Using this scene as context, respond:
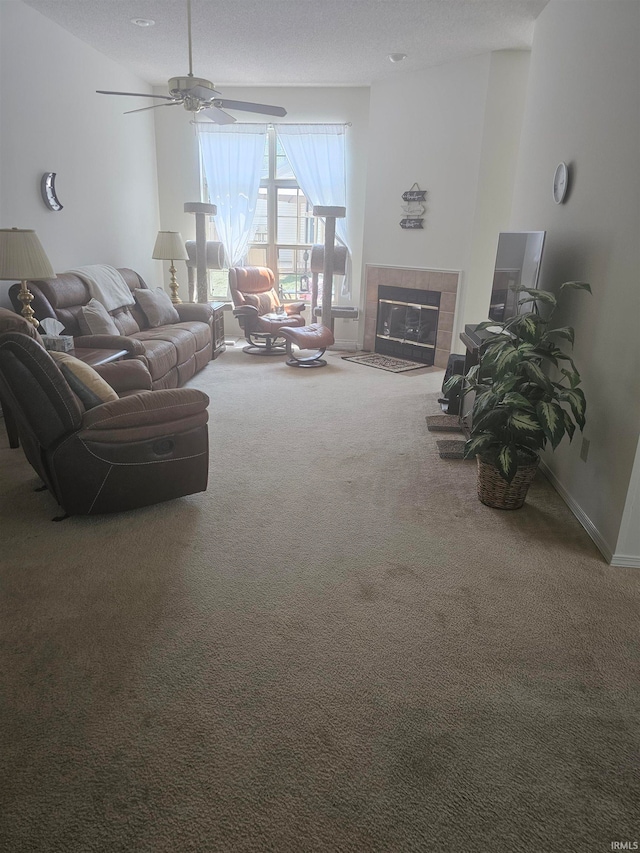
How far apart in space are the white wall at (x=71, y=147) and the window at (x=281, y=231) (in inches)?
47.3

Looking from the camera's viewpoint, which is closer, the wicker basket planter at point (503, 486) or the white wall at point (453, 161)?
the wicker basket planter at point (503, 486)

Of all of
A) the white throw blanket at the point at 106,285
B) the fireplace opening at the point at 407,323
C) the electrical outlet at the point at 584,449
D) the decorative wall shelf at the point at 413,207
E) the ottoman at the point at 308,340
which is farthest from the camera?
the fireplace opening at the point at 407,323

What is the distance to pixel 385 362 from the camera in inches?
265

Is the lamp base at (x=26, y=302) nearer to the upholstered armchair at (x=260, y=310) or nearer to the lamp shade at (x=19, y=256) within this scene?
the lamp shade at (x=19, y=256)

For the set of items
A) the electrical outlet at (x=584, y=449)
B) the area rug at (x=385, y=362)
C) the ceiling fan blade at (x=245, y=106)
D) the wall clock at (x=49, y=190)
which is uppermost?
the ceiling fan blade at (x=245, y=106)

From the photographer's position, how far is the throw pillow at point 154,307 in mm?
5633

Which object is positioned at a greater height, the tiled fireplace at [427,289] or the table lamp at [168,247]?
the table lamp at [168,247]

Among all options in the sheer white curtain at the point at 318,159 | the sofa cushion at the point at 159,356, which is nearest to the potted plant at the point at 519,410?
the sofa cushion at the point at 159,356

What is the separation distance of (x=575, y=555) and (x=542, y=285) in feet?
6.33

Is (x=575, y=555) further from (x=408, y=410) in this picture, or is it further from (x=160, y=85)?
(x=160, y=85)

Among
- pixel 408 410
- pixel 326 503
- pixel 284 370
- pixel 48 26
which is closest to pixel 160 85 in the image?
pixel 48 26

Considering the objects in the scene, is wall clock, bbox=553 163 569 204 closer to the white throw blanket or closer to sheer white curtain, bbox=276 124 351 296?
the white throw blanket

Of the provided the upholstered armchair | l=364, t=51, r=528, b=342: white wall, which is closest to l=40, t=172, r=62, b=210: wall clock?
the upholstered armchair

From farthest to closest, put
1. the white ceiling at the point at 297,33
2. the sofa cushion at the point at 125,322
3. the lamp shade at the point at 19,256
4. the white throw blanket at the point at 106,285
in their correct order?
1. the sofa cushion at the point at 125,322
2. the white throw blanket at the point at 106,285
3. the white ceiling at the point at 297,33
4. the lamp shade at the point at 19,256
